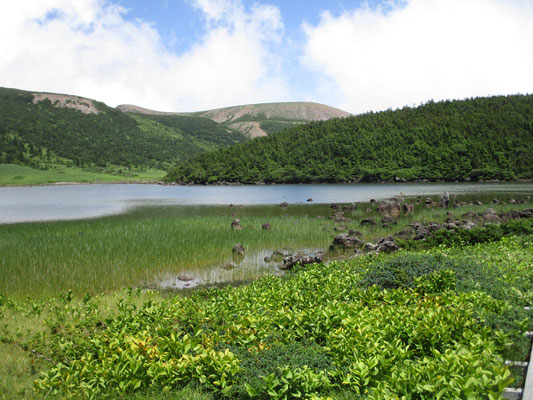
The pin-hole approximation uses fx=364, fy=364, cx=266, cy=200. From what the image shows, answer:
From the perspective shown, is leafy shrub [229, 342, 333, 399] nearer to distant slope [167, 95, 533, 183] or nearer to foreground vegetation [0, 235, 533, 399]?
foreground vegetation [0, 235, 533, 399]

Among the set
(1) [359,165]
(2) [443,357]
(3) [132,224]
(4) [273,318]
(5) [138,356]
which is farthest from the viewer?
(1) [359,165]

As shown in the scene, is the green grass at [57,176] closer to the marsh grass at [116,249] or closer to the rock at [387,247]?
the marsh grass at [116,249]

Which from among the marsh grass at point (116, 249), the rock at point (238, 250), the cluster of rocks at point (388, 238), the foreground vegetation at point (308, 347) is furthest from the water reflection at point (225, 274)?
the foreground vegetation at point (308, 347)

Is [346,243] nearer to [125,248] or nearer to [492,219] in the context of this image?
[125,248]

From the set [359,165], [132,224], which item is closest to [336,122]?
[359,165]

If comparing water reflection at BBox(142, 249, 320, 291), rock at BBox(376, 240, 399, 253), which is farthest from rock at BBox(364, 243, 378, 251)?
water reflection at BBox(142, 249, 320, 291)

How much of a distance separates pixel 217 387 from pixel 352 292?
16.5 ft

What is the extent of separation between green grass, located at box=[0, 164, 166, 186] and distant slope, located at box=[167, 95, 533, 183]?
1068 inches

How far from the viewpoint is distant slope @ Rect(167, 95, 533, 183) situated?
128125mm

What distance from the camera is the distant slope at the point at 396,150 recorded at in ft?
420

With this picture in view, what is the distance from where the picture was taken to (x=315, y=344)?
6.82 meters

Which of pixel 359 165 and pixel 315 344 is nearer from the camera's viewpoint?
pixel 315 344

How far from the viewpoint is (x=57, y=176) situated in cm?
16162

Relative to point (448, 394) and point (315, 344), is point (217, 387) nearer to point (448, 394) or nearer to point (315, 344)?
point (315, 344)
